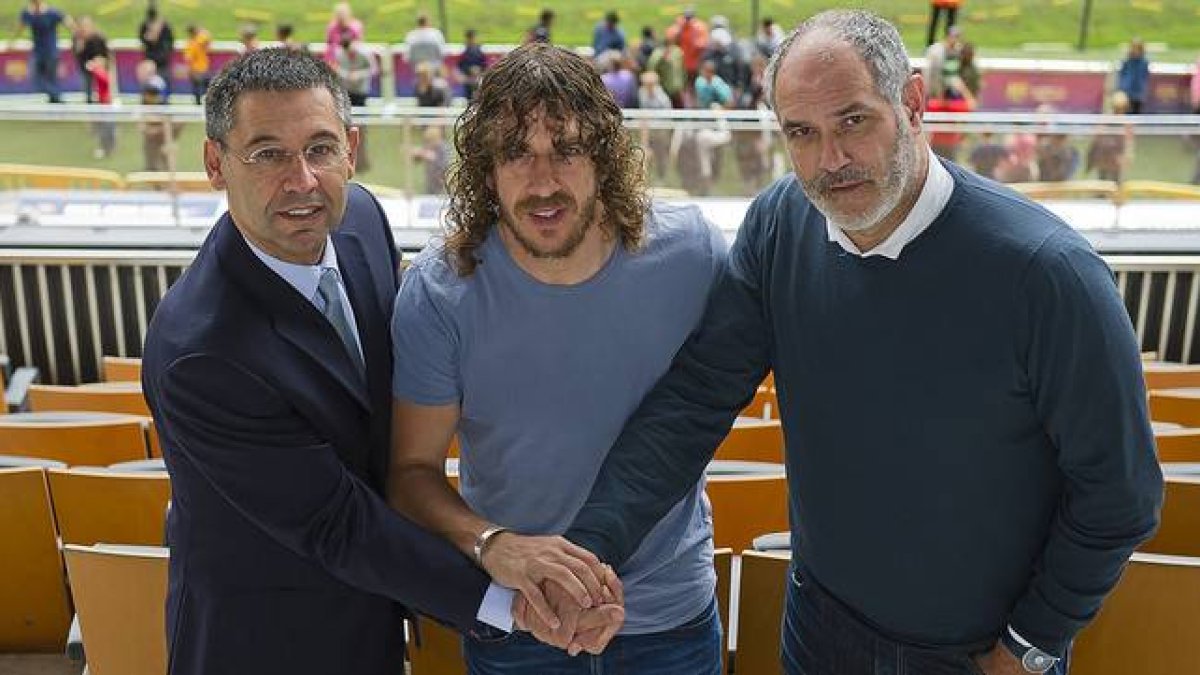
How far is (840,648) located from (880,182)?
740mm

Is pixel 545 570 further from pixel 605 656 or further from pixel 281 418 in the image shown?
pixel 281 418

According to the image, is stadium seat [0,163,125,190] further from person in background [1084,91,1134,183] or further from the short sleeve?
the short sleeve

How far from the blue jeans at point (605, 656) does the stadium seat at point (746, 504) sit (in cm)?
85

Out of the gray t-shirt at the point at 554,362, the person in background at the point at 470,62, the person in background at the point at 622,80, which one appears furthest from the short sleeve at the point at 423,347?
the person in background at the point at 470,62

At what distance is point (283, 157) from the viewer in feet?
6.48

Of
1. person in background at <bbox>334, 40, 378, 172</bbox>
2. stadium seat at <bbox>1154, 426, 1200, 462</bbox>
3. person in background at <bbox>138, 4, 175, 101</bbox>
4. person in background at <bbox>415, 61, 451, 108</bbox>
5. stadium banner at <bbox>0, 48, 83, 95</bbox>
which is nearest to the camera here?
stadium seat at <bbox>1154, 426, 1200, 462</bbox>

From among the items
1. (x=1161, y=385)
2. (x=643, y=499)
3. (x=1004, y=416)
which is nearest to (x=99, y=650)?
(x=643, y=499)

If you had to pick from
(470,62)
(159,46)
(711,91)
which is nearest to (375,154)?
(711,91)

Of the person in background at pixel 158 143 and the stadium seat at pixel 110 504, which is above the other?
the person in background at pixel 158 143

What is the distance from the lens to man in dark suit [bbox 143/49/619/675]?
1933 millimetres

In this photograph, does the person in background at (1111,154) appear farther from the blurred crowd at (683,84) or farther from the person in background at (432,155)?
the person in background at (432,155)

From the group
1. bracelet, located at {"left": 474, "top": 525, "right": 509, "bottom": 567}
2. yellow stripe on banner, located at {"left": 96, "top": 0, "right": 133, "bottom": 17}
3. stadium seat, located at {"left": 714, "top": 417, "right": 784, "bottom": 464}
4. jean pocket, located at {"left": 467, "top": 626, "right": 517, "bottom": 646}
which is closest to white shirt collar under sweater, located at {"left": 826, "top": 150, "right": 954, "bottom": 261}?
bracelet, located at {"left": 474, "top": 525, "right": 509, "bottom": 567}

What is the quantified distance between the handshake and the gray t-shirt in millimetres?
102

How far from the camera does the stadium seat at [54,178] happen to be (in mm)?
6426
